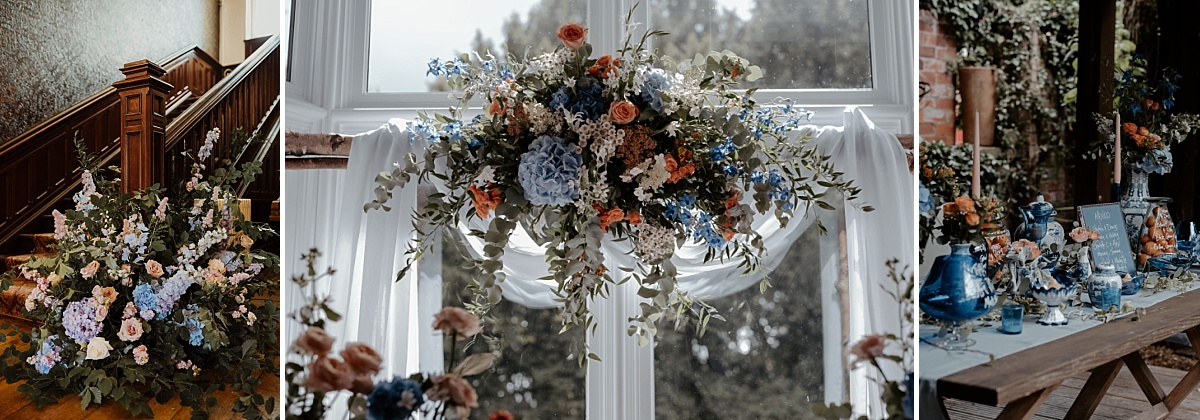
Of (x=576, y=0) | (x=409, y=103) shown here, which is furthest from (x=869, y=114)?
(x=409, y=103)

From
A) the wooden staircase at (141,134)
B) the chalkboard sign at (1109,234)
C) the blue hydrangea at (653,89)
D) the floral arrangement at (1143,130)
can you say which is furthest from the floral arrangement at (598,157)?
the floral arrangement at (1143,130)

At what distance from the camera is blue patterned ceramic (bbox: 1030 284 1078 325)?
4.95ft

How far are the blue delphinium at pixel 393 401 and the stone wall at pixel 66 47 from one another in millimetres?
2316

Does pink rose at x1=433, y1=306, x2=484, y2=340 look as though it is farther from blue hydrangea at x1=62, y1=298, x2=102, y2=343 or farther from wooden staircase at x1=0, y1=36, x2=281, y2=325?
blue hydrangea at x1=62, y1=298, x2=102, y2=343

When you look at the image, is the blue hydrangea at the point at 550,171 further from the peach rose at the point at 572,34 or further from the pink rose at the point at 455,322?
the pink rose at the point at 455,322

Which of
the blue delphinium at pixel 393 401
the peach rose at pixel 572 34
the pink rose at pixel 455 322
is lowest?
the blue delphinium at pixel 393 401

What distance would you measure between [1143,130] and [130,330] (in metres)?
3.16

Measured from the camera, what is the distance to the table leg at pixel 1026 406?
1.20 metres

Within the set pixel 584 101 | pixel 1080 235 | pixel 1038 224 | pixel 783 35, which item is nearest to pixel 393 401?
pixel 584 101

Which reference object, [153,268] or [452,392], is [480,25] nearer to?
[452,392]

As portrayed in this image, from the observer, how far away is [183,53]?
250 cm

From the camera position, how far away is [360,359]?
0.76 m

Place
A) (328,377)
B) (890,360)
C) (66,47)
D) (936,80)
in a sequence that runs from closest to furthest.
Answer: (328,377) → (890,360) → (66,47) → (936,80)

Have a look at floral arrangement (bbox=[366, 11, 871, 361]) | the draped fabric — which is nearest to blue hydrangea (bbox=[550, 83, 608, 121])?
floral arrangement (bbox=[366, 11, 871, 361])
